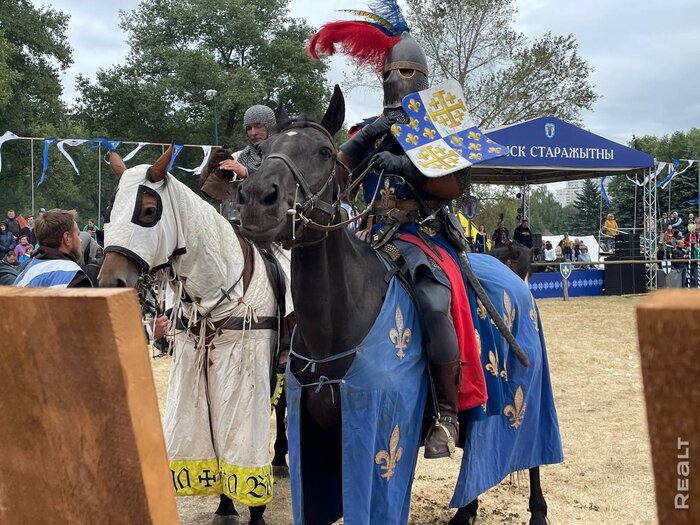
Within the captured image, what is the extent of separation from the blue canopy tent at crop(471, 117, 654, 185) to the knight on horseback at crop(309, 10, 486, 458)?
11.1m

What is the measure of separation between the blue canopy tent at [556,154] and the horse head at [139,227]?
11.7 metres

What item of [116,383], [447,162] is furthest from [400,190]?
[116,383]

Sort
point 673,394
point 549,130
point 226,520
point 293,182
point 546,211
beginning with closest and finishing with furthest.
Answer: point 673,394, point 293,182, point 226,520, point 549,130, point 546,211

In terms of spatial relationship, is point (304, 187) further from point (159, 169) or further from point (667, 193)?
point (667, 193)

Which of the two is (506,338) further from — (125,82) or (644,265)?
(125,82)

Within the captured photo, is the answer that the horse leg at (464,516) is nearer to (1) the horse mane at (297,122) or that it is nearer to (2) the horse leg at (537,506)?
(2) the horse leg at (537,506)

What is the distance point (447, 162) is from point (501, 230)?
48.4 feet

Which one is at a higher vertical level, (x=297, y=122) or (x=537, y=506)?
(x=297, y=122)

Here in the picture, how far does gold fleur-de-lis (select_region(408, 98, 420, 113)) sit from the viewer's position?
325cm

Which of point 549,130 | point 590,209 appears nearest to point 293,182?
point 549,130

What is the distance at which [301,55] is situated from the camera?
33.5 meters

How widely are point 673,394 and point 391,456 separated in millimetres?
2205

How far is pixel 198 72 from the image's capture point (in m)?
32.3
